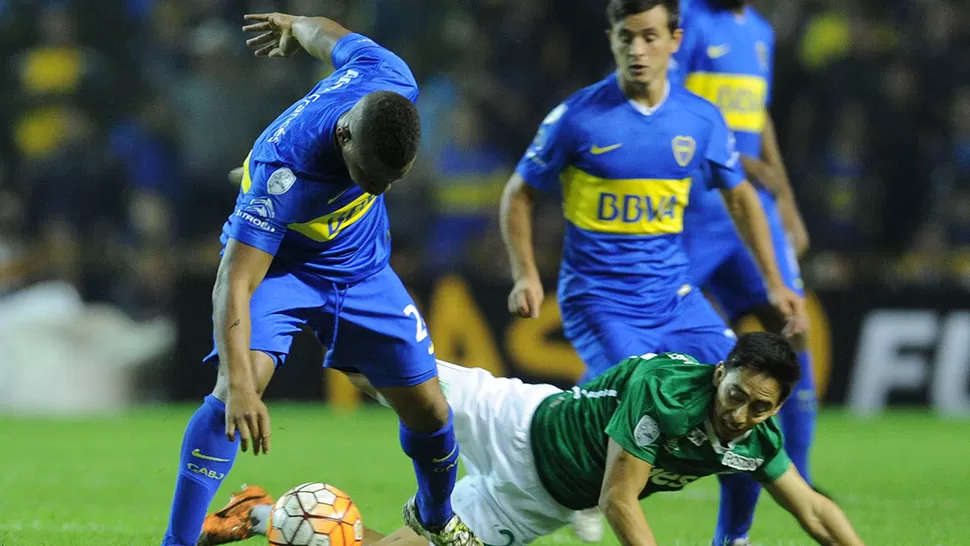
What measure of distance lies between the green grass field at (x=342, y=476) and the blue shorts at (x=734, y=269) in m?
1.04

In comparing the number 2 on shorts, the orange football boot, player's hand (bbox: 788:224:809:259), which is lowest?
player's hand (bbox: 788:224:809:259)

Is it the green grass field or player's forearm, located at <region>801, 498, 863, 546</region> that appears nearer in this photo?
player's forearm, located at <region>801, 498, 863, 546</region>

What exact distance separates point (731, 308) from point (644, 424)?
2.35 metres

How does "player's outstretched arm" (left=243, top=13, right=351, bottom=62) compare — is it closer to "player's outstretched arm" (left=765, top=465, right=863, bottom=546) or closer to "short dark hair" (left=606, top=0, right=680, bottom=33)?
"short dark hair" (left=606, top=0, right=680, bottom=33)

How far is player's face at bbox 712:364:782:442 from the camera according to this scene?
4.16 m

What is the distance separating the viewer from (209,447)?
4391 mm

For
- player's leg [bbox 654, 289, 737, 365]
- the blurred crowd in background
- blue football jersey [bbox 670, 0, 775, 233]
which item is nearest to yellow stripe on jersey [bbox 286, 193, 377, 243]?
player's leg [bbox 654, 289, 737, 365]

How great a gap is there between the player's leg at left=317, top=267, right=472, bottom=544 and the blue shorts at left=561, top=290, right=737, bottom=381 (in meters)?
0.94

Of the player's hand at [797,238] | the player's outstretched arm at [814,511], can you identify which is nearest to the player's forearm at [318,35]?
the player's outstretched arm at [814,511]

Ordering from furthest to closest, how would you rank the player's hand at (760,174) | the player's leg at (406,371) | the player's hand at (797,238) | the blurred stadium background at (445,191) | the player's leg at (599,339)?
1. the blurred stadium background at (445,191)
2. the player's hand at (797,238)
3. the player's hand at (760,174)
4. the player's leg at (599,339)
5. the player's leg at (406,371)

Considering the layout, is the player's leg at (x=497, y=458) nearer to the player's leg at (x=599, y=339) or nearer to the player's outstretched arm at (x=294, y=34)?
the player's leg at (x=599, y=339)

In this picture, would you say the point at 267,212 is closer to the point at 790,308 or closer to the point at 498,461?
the point at 498,461

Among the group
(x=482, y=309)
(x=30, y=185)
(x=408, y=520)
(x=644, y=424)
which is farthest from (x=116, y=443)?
(x=644, y=424)

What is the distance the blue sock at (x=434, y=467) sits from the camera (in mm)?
4902
